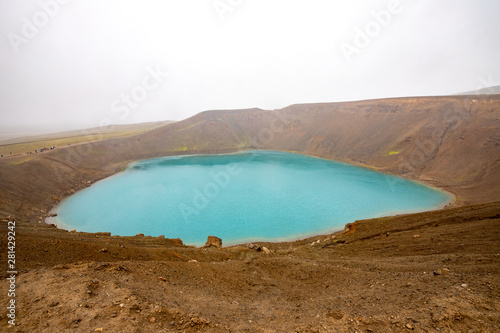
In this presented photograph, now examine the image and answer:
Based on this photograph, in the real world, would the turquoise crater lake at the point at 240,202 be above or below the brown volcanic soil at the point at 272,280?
below

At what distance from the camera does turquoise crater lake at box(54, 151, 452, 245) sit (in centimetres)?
2406

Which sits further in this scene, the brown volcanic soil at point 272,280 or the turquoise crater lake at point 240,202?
the turquoise crater lake at point 240,202

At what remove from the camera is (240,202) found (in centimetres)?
3162

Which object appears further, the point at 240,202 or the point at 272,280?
the point at 240,202

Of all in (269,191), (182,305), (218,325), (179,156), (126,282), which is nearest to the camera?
(218,325)

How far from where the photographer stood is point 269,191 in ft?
120

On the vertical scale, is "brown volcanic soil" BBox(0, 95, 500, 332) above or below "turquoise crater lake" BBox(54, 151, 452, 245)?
above

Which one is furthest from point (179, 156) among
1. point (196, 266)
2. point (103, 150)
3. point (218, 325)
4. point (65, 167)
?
point (218, 325)

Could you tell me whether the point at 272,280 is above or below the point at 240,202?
above

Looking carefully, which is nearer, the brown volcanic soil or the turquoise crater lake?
the brown volcanic soil

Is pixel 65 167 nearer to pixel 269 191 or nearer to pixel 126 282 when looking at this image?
pixel 269 191

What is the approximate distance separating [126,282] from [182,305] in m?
2.09

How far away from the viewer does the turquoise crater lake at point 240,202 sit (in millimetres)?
24062

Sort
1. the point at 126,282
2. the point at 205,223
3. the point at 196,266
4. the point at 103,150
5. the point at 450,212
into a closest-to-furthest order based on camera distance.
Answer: the point at 126,282 < the point at 196,266 < the point at 450,212 < the point at 205,223 < the point at 103,150
